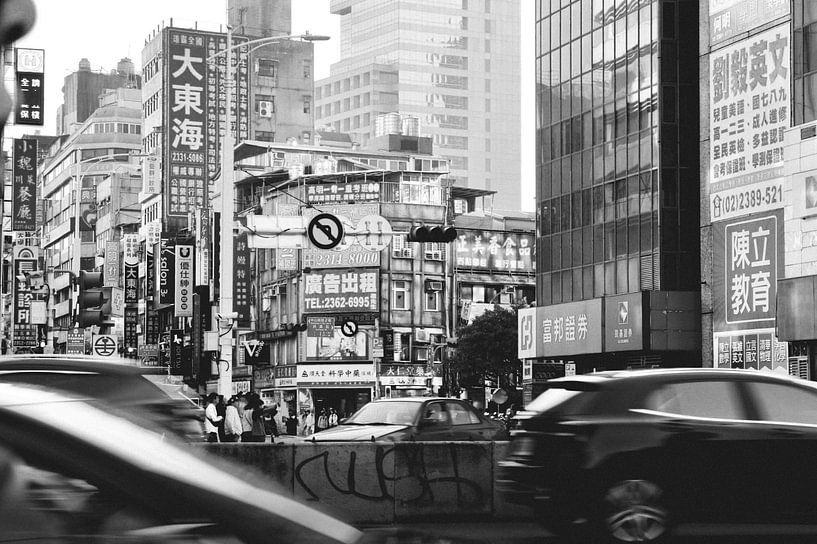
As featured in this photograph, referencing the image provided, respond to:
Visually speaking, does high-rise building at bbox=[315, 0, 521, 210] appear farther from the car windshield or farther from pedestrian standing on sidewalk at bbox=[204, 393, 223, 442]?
the car windshield

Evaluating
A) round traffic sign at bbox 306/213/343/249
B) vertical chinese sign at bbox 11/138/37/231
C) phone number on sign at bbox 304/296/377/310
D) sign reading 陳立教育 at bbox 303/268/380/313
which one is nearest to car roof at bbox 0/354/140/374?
round traffic sign at bbox 306/213/343/249

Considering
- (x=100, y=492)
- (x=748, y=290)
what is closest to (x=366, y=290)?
(x=748, y=290)

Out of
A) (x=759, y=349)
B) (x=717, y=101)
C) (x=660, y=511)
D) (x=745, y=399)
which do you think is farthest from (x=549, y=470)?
(x=717, y=101)

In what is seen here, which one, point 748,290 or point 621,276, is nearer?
point 748,290

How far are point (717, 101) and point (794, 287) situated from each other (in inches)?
360

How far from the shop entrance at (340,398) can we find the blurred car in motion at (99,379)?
75488mm

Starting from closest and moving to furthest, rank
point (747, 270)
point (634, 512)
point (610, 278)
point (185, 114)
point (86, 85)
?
point (634, 512), point (747, 270), point (610, 278), point (185, 114), point (86, 85)

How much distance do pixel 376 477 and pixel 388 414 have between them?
324 centimetres

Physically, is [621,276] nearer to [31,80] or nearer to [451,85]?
[31,80]

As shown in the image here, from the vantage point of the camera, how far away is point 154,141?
103 meters

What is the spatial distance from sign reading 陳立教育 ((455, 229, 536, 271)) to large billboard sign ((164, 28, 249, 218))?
699 inches

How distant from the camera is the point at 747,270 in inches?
1924

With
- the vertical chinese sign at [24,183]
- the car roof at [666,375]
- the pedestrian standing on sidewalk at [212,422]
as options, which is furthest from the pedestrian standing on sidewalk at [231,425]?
the vertical chinese sign at [24,183]

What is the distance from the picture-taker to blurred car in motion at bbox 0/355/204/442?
8.70 m
